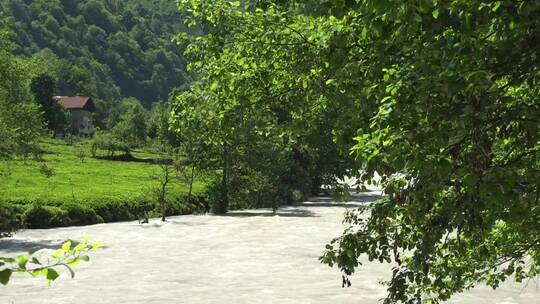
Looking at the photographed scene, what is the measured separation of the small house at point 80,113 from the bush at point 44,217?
119 m

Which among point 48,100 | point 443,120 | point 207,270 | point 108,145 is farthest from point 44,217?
point 48,100

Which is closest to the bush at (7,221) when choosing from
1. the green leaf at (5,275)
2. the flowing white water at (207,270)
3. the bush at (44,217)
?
the flowing white water at (207,270)

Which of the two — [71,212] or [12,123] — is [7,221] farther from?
[71,212]

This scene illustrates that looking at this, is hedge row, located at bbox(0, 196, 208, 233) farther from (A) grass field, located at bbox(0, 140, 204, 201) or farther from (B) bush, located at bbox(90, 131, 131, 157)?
(B) bush, located at bbox(90, 131, 131, 157)

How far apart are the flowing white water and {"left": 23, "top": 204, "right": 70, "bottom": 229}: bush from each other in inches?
66.8

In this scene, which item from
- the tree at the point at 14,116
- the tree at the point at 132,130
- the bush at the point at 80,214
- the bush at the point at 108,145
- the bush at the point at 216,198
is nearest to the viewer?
the tree at the point at 14,116

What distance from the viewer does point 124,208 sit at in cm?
5028

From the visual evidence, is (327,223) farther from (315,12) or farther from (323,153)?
(315,12)

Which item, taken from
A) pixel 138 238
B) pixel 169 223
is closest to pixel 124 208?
pixel 169 223

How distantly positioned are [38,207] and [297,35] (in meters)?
34.4

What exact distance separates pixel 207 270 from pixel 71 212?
1911 cm

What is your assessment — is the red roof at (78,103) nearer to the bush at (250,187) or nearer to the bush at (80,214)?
the bush at (250,187)

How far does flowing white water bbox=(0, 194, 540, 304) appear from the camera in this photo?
76.2 ft

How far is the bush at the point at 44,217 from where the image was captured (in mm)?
43094
